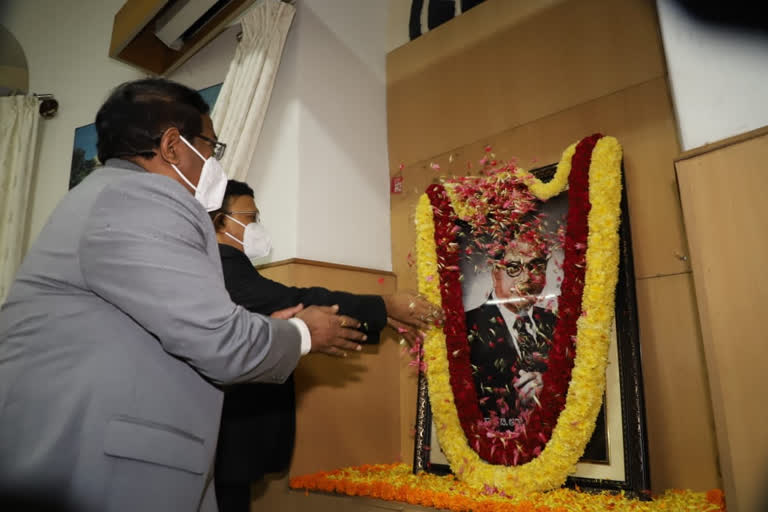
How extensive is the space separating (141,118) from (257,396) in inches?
52.9

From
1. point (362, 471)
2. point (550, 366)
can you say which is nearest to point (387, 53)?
point (550, 366)

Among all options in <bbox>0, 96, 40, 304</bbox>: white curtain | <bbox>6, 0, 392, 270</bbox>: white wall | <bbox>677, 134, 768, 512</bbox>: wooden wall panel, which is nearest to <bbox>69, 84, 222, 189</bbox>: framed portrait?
<bbox>0, 96, 40, 304</bbox>: white curtain

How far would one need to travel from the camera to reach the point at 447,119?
335 cm

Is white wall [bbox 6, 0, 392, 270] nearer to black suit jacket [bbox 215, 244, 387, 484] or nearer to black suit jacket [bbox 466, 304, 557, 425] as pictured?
black suit jacket [bbox 215, 244, 387, 484]

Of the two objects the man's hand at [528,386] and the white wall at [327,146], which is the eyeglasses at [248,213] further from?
the man's hand at [528,386]

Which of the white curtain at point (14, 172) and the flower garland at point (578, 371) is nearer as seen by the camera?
the flower garland at point (578, 371)

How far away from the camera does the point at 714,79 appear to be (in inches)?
71.9

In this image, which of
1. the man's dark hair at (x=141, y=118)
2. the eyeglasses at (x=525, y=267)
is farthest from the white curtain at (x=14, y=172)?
the eyeglasses at (x=525, y=267)

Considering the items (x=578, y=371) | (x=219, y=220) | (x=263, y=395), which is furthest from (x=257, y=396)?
(x=578, y=371)

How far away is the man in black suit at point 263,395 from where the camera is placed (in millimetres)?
2270

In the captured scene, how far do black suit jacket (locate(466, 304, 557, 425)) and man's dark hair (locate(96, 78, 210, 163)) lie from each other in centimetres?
165

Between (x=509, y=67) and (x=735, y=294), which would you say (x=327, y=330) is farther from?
(x=509, y=67)

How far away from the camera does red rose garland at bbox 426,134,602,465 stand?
2262 millimetres

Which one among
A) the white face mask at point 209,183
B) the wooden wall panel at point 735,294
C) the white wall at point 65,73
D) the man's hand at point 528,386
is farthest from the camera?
the white wall at point 65,73
